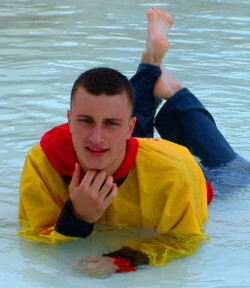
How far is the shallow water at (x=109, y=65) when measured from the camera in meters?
3.09

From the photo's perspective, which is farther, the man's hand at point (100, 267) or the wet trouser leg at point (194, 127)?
the wet trouser leg at point (194, 127)

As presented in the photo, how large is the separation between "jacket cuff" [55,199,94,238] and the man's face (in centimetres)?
18

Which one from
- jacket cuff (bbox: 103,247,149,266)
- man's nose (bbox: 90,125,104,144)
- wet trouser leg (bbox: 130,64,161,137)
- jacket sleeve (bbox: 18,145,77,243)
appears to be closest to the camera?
man's nose (bbox: 90,125,104,144)

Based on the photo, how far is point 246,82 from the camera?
6570mm

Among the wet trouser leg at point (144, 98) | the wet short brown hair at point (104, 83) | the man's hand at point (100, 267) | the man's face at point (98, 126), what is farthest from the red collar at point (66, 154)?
the wet trouser leg at point (144, 98)

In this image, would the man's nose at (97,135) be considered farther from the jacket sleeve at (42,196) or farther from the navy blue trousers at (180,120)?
the navy blue trousers at (180,120)

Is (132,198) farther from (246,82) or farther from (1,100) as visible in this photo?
(246,82)

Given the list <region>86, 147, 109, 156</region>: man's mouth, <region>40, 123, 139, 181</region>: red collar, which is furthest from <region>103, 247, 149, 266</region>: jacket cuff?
<region>86, 147, 109, 156</region>: man's mouth

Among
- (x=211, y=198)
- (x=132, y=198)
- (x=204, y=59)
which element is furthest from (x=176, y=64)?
(x=132, y=198)

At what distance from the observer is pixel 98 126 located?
117 inches

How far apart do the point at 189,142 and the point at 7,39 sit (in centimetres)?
441

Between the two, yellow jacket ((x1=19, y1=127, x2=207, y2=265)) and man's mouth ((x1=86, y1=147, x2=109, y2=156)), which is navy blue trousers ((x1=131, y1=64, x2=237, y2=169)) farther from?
man's mouth ((x1=86, y1=147, x2=109, y2=156))

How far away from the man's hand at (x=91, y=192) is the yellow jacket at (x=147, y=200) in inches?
7.4

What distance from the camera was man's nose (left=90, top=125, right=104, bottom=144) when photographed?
9.68 feet
